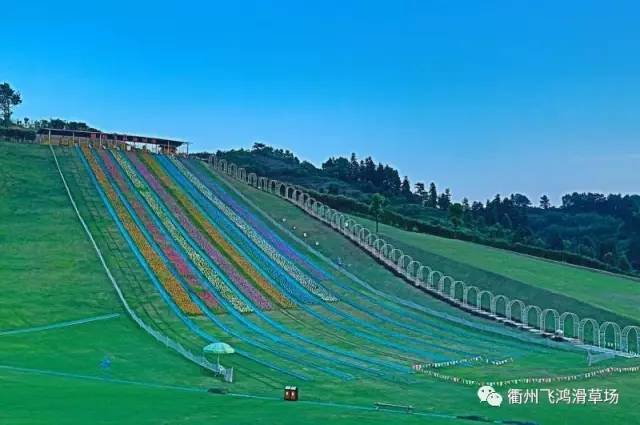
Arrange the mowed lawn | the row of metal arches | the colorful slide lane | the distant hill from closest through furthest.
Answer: the colorful slide lane < the row of metal arches < the mowed lawn < the distant hill

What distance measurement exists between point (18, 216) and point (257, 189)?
21.6m

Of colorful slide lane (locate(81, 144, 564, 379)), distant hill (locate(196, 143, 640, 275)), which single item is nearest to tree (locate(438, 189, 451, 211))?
distant hill (locate(196, 143, 640, 275))

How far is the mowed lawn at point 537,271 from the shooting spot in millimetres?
37500

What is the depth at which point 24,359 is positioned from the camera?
23.6 metres

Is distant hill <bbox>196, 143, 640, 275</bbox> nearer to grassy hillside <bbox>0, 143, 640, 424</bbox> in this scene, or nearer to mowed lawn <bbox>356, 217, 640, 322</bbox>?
mowed lawn <bbox>356, 217, 640, 322</bbox>

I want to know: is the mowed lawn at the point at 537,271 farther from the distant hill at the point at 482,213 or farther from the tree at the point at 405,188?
the tree at the point at 405,188

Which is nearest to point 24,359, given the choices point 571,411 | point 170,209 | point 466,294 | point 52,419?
point 52,419

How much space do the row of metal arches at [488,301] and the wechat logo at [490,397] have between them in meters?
11.1

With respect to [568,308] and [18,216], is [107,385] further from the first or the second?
[18,216]

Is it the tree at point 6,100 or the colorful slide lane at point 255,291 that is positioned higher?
the tree at point 6,100

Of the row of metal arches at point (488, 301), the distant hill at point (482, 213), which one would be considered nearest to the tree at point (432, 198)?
the distant hill at point (482, 213)

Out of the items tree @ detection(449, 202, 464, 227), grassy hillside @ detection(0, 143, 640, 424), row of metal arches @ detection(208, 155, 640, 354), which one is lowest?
grassy hillside @ detection(0, 143, 640, 424)

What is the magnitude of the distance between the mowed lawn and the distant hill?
12.9ft

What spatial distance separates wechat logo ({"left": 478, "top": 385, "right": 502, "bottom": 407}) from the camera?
64.4ft
